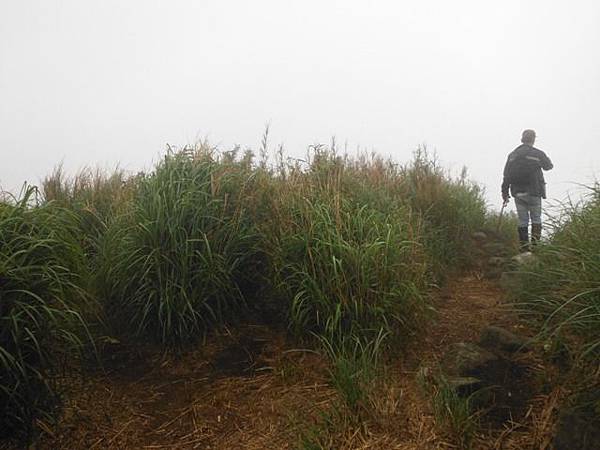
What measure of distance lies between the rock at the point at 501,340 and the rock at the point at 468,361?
0.38 feet

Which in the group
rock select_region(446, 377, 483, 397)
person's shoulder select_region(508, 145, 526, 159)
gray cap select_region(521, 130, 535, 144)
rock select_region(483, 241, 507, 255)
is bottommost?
rock select_region(446, 377, 483, 397)

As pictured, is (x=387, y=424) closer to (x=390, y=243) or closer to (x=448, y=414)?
(x=448, y=414)

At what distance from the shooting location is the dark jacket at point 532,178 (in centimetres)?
653

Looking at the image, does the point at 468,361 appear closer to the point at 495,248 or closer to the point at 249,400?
the point at 249,400

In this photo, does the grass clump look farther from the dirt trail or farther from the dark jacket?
the dark jacket

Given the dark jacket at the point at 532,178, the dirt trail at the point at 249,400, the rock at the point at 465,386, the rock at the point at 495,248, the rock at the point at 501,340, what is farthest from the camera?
the dark jacket at the point at 532,178

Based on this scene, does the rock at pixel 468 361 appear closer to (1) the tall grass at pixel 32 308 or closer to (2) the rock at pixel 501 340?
(2) the rock at pixel 501 340

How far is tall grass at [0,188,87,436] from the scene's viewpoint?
98.1 inches

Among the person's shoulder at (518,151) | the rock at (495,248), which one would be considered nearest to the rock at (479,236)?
the rock at (495,248)

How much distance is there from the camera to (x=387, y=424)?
2.47m

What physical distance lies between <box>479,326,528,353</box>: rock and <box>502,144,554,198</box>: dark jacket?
12.9ft

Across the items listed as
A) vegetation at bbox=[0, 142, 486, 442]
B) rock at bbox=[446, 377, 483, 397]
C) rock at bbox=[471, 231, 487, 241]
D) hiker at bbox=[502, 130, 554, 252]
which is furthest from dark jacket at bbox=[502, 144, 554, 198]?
rock at bbox=[446, 377, 483, 397]

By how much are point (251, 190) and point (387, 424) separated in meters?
2.45

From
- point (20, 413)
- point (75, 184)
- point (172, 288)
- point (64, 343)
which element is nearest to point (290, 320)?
point (172, 288)
